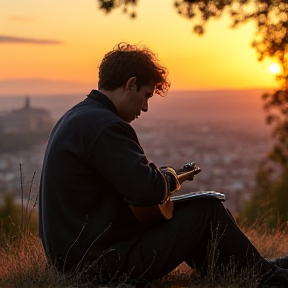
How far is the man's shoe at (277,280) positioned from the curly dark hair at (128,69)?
117cm

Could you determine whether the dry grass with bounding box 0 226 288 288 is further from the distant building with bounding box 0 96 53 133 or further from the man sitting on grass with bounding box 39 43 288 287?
the distant building with bounding box 0 96 53 133

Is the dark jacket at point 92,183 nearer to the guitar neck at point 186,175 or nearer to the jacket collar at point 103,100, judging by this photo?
the jacket collar at point 103,100

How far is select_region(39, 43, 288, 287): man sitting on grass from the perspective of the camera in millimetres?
3477

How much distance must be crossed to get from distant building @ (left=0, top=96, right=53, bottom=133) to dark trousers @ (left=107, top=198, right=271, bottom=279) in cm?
4966

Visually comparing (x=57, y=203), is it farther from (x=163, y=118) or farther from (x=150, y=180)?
(x=163, y=118)

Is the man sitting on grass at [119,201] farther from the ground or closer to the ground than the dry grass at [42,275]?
farther from the ground

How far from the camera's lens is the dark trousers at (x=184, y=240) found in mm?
3707

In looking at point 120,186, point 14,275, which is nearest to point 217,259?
point 120,186

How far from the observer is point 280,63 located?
9.64m

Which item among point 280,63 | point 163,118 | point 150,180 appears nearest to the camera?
point 150,180

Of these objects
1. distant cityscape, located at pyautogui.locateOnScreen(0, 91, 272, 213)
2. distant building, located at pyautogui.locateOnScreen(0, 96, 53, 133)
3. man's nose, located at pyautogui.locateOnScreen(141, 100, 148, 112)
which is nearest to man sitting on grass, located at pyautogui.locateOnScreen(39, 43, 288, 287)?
man's nose, located at pyautogui.locateOnScreen(141, 100, 148, 112)

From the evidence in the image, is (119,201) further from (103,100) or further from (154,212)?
(103,100)

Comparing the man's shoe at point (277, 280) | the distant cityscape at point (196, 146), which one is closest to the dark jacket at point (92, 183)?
the man's shoe at point (277, 280)

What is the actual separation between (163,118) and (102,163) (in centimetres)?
7443
